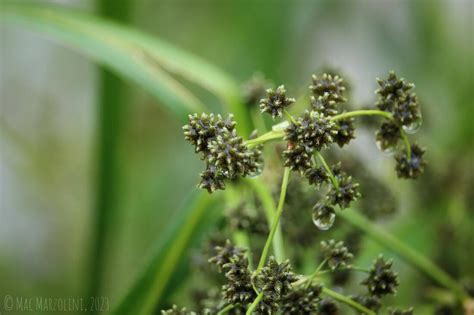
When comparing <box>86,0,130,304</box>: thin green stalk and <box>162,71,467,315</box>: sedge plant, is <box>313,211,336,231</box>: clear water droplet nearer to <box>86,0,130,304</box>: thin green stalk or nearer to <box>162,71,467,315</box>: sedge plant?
<box>162,71,467,315</box>: sedge plant

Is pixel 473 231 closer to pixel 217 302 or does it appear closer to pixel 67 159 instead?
pixel 217 302


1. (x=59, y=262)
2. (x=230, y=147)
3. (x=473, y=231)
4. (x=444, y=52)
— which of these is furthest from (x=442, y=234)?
(x=59, y=262)

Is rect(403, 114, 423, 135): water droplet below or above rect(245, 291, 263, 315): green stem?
above

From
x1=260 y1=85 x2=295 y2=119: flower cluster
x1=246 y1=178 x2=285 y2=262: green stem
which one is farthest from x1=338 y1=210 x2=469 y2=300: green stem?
x1=260 y1=85 x2=295 y2=119: flower cluster

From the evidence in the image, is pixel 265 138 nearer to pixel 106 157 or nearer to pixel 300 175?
pixel 300 175

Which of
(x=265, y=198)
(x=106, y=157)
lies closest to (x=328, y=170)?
(x=265, y=198)

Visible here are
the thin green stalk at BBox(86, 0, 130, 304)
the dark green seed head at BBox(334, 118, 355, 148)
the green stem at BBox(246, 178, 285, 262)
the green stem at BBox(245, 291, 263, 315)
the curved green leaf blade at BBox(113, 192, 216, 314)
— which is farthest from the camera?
the thin green stalk at BBox(86, 0, 130, 304)
